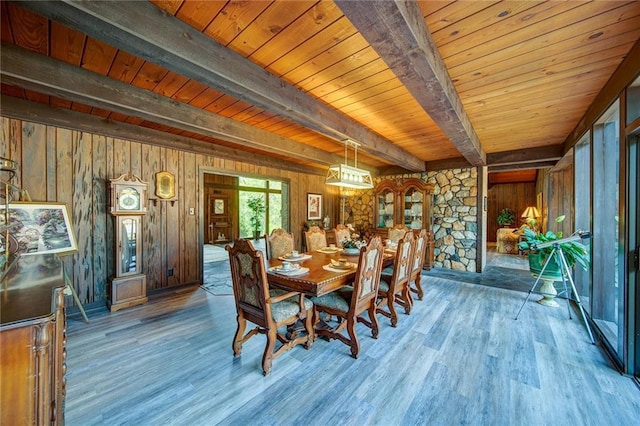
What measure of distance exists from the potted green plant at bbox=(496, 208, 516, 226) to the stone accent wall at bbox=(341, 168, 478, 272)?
553cm

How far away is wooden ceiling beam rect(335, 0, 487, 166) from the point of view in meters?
1.16

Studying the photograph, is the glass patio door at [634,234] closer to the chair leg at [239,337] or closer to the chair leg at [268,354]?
the chair leg at [268,354]

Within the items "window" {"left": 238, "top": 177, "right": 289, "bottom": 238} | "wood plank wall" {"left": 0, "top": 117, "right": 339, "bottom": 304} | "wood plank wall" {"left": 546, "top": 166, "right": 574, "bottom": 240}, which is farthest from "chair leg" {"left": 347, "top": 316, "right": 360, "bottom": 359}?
"window" {"left": 238, "top": 177, "right": 289, "bottom": 238}

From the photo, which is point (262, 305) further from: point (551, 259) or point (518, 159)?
point (518, 159)

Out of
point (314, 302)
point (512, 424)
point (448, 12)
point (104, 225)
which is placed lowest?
point (512, 424)

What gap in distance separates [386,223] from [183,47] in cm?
531

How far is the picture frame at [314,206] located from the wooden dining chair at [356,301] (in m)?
3.62

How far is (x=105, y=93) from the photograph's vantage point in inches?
83.5

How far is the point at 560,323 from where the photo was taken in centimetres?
285

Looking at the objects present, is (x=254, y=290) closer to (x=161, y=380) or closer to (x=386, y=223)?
(x=161, y=380)

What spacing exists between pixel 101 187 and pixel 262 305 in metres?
3.00

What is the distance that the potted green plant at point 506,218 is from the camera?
9195 millimetres

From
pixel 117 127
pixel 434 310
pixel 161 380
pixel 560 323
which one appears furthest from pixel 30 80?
pixel 560 323

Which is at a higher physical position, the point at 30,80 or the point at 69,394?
the point at 30,80
